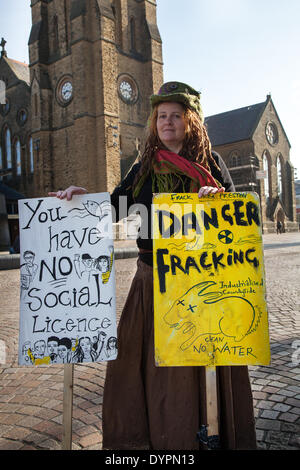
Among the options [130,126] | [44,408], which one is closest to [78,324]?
[44,408]

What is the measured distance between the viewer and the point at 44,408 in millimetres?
2871

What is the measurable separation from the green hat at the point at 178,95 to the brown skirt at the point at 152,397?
39.3 inches

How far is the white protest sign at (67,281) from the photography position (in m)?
2.09

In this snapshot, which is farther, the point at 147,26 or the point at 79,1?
the point at 147,26

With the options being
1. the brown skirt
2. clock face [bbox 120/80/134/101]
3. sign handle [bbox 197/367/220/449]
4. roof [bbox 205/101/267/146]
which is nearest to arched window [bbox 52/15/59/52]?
clock face [bbox 120/80/134/101]

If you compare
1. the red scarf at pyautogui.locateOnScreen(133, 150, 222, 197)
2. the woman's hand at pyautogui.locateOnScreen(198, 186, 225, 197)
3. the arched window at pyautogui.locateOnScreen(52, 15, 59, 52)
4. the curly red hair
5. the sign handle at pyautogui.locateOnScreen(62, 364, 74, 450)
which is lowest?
the sign handle at pyautogui.locateOnScreen(62, 364, 74, 450)

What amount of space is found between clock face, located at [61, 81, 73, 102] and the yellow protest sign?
89.8ft

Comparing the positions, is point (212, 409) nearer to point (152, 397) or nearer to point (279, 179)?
point (152, 397)

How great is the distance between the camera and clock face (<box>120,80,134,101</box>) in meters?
28.4

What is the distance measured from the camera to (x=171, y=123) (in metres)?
2.21

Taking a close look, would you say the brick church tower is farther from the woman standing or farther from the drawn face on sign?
the drawn face on sign

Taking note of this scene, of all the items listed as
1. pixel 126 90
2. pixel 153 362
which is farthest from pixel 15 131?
pixel 153 362

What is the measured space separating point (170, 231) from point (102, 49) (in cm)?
2614
